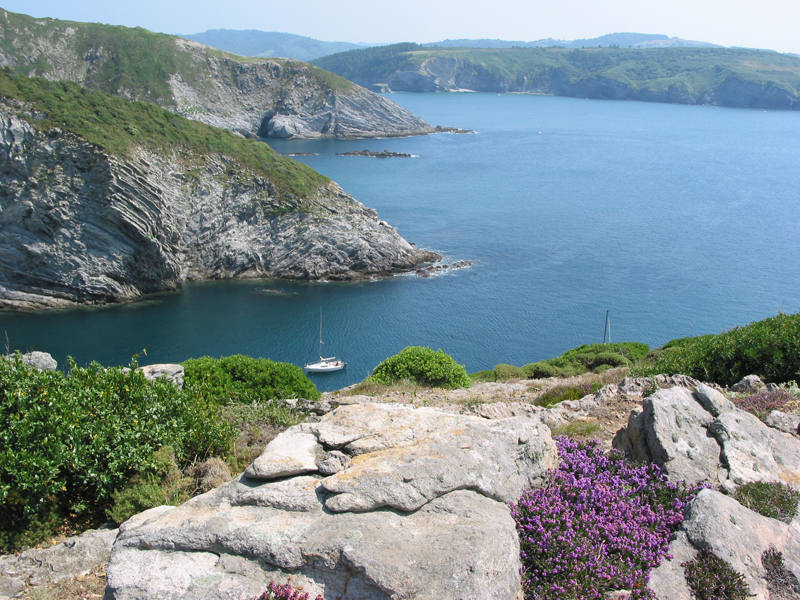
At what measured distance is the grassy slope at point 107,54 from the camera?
520 ft

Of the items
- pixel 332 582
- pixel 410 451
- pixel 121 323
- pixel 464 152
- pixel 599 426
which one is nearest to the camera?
pixel 332 582

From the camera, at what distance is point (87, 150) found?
7069 centimetres

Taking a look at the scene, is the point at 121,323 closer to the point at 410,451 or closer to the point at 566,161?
the point at 410,451

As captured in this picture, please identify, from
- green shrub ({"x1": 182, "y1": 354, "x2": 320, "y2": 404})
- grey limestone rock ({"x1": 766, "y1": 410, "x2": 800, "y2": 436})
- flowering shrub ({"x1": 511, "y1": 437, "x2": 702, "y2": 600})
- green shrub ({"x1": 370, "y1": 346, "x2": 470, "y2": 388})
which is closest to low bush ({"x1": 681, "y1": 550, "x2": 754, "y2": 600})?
flowering shrub ({"x1": 511, "y1": 437, "x2": 702, "y2": 600})

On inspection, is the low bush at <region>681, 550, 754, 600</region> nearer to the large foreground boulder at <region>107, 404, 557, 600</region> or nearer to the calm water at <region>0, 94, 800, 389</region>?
the large foreground boulder at <region>107, 404, 557, 600</region>

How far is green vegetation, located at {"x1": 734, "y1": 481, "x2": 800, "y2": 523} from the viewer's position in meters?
8.73

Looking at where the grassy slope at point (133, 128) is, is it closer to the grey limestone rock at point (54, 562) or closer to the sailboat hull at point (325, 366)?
the sailboat hull at point (325, 366)

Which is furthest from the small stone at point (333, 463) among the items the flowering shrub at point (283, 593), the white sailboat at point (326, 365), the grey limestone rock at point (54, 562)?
the white sailboat at point (326, 365)

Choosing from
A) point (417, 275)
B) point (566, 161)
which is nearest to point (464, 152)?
point (566, 161)

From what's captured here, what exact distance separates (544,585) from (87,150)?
7721cm

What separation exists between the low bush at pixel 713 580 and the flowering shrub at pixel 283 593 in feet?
15.4

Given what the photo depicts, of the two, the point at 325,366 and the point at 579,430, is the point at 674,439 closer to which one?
the point at 579,430

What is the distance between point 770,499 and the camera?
8.95 meters

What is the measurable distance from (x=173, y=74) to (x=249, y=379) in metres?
178
